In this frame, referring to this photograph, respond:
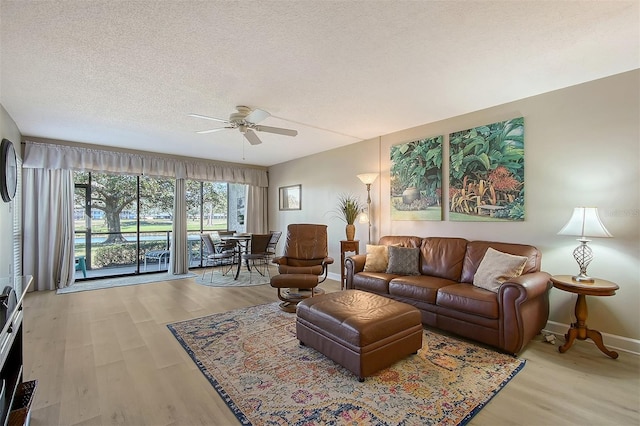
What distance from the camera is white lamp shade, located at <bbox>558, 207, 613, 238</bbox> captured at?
2.59m

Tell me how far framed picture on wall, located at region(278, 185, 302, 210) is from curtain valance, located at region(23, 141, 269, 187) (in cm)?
77

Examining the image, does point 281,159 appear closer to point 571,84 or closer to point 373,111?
point 373,111

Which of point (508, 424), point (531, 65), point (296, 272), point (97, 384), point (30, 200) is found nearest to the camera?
point (508, 424)

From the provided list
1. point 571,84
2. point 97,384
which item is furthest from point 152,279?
point 571,84

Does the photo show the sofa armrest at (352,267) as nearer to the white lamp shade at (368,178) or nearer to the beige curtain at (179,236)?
the white lamp shade at (368,178)

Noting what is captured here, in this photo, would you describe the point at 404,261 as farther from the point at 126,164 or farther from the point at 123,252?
the point at 123,252

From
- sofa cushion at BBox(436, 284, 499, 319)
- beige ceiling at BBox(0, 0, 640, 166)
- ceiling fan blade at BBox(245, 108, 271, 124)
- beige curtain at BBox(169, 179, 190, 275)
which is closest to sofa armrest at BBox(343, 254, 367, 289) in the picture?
sofa cushion at BBox(436, 284, 499, 319)

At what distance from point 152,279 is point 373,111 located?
16.9 feet

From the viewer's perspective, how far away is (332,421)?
178cm

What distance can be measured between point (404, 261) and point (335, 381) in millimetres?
2016

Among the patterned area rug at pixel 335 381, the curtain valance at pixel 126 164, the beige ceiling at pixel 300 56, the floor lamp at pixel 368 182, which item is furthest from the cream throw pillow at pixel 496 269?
the curtain valance at pixel 126 164

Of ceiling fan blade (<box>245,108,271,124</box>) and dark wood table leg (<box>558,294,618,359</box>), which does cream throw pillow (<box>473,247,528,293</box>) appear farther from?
ceiling fan blade (<box>245,108,271,124</box>)

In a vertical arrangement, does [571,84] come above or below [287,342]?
above

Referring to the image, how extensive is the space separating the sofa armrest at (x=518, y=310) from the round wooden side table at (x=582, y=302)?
0.66 ft
